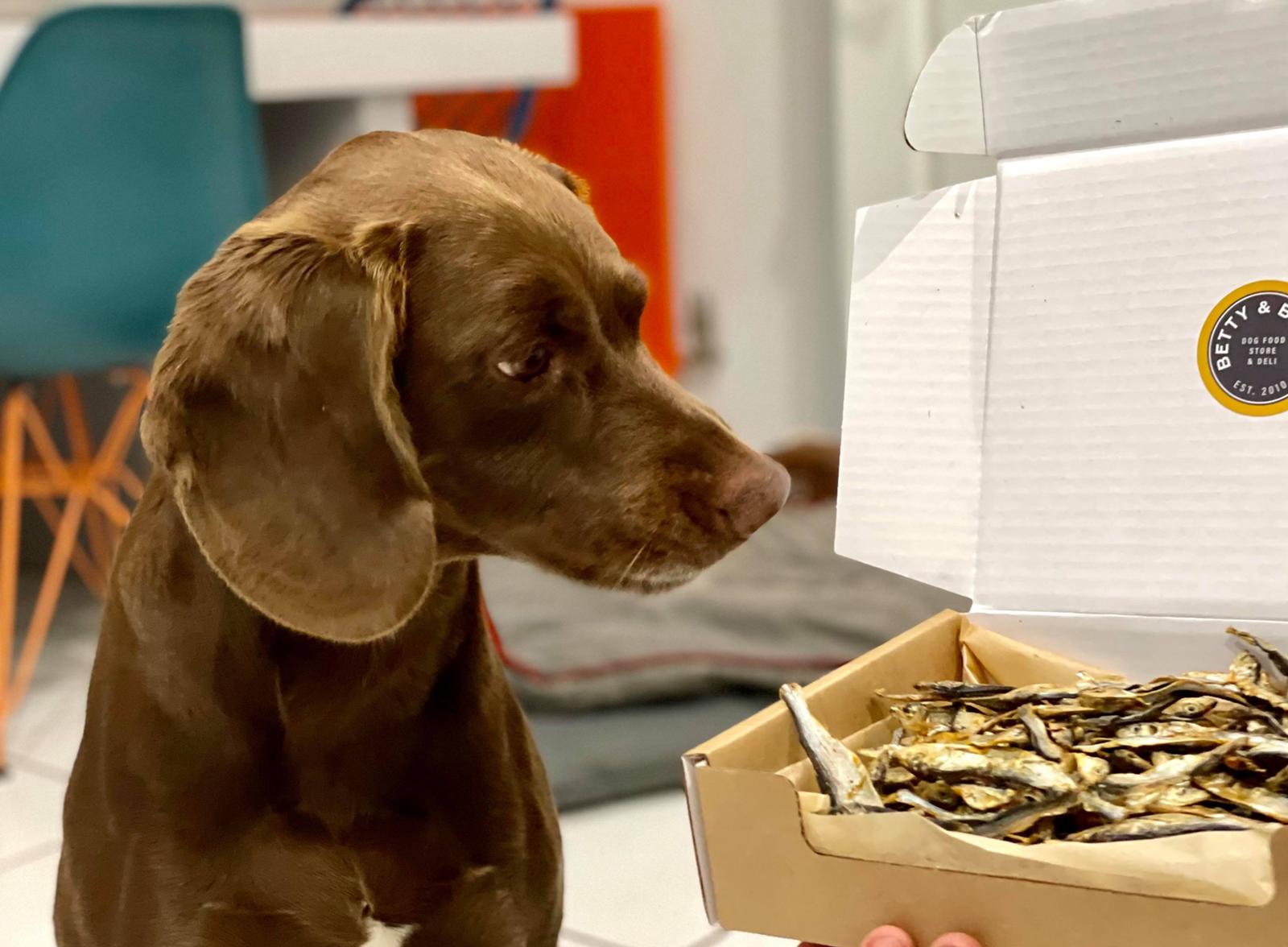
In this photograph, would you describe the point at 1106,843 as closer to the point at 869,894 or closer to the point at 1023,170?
the point at 869,894

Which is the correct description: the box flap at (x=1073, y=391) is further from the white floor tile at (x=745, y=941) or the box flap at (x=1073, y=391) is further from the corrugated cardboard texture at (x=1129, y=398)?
the white floor tile at (x=745, y=941)

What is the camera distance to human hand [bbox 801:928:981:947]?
77 cm

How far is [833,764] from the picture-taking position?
87cm

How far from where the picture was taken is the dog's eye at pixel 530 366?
0.98 meters

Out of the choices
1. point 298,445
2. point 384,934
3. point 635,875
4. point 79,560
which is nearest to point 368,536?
point 298,445

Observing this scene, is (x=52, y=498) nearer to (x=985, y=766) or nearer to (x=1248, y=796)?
(x=985, y=766)

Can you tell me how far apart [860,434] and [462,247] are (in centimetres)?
32

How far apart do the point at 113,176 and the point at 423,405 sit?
1268 millimetres

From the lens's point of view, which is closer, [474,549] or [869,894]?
[869,894]

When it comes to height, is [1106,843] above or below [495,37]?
below

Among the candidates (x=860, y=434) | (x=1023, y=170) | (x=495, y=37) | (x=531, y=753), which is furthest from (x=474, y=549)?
(x=495, y=37)

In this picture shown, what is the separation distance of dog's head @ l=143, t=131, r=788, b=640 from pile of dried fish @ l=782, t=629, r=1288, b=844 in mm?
213

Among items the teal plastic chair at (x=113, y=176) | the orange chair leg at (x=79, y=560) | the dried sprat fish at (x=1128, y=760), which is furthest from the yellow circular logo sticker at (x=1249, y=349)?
the orange chair leg at (x=79, y=560)

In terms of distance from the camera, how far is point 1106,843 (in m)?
0.74
